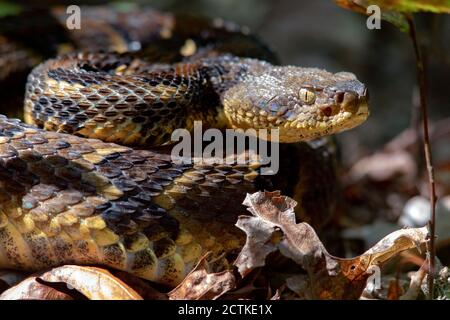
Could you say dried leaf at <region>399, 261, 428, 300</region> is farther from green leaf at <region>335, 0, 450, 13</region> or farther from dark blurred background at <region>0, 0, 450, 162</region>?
dark blurred background at <region>0, 0, 450, 162</region>

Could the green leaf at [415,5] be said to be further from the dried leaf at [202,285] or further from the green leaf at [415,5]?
the dried leaf at [202,285]

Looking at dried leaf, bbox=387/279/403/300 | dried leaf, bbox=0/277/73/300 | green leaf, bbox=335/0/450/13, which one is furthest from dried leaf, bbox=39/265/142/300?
green leaf, bbox=335/0/450/13

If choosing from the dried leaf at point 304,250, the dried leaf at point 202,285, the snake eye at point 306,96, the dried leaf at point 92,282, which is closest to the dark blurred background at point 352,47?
the snake eye at point 306,96

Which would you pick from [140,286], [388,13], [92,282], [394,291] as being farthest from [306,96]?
[92,282]

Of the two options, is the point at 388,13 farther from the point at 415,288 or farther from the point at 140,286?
the point at 140,286
